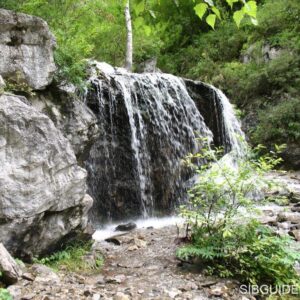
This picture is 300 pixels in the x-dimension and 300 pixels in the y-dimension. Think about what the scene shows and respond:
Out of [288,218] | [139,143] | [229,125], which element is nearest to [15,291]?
[288,218]

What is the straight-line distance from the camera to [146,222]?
26.8 feet

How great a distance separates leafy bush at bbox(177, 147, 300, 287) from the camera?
421 cm

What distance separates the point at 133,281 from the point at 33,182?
70.4 inches

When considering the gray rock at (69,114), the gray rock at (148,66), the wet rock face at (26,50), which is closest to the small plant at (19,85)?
the wet rock face at (26,50)

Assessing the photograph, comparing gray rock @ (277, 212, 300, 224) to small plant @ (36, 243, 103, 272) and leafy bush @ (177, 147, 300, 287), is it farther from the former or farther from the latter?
small plant @ (36, 243, 103, 272)

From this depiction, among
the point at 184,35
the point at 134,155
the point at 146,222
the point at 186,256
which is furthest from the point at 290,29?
the point at 186,256

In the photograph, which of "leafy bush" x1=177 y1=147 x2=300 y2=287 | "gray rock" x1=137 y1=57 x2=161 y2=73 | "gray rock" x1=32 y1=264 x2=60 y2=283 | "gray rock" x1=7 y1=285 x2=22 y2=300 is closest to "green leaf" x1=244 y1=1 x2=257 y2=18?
"leafy bush" x1=177 y1=147 x2=300 y2=287

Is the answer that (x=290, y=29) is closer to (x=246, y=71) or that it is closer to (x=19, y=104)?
(x=246, y=71)

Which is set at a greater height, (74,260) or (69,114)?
(69,114)

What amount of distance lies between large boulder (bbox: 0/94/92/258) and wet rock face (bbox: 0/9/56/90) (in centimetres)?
75

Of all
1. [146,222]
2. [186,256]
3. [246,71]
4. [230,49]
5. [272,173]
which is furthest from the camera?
[230,49]

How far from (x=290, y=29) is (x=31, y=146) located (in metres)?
13.0

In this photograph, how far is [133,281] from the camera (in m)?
4.29

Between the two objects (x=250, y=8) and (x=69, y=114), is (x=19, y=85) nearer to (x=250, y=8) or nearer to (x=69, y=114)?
(x=69, y=114)
